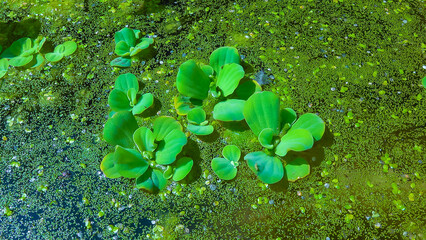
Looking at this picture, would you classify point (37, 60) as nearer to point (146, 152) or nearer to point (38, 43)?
point (38, 43)

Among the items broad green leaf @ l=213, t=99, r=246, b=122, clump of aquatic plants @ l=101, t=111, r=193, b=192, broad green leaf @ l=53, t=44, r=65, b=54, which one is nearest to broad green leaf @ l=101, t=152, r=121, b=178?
clump of aquatic plants @ l=101, t=111, r=193, b=192

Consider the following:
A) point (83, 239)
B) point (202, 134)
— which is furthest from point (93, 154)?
point (202, 134)

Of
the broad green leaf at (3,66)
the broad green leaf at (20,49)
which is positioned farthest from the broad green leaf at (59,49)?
the broad green leaf at (3,66)

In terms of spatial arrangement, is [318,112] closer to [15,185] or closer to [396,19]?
[396,19]

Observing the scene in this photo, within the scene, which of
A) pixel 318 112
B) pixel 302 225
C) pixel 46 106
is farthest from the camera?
pixel 46 106

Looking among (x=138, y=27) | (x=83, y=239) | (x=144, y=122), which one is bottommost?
(x=83, y=239)

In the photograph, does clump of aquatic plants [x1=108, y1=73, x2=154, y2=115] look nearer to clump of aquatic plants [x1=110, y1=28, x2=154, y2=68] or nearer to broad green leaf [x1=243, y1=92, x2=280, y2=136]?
clump of aquatic plants [x1=110, y1=28, x2=154, y2=68]
